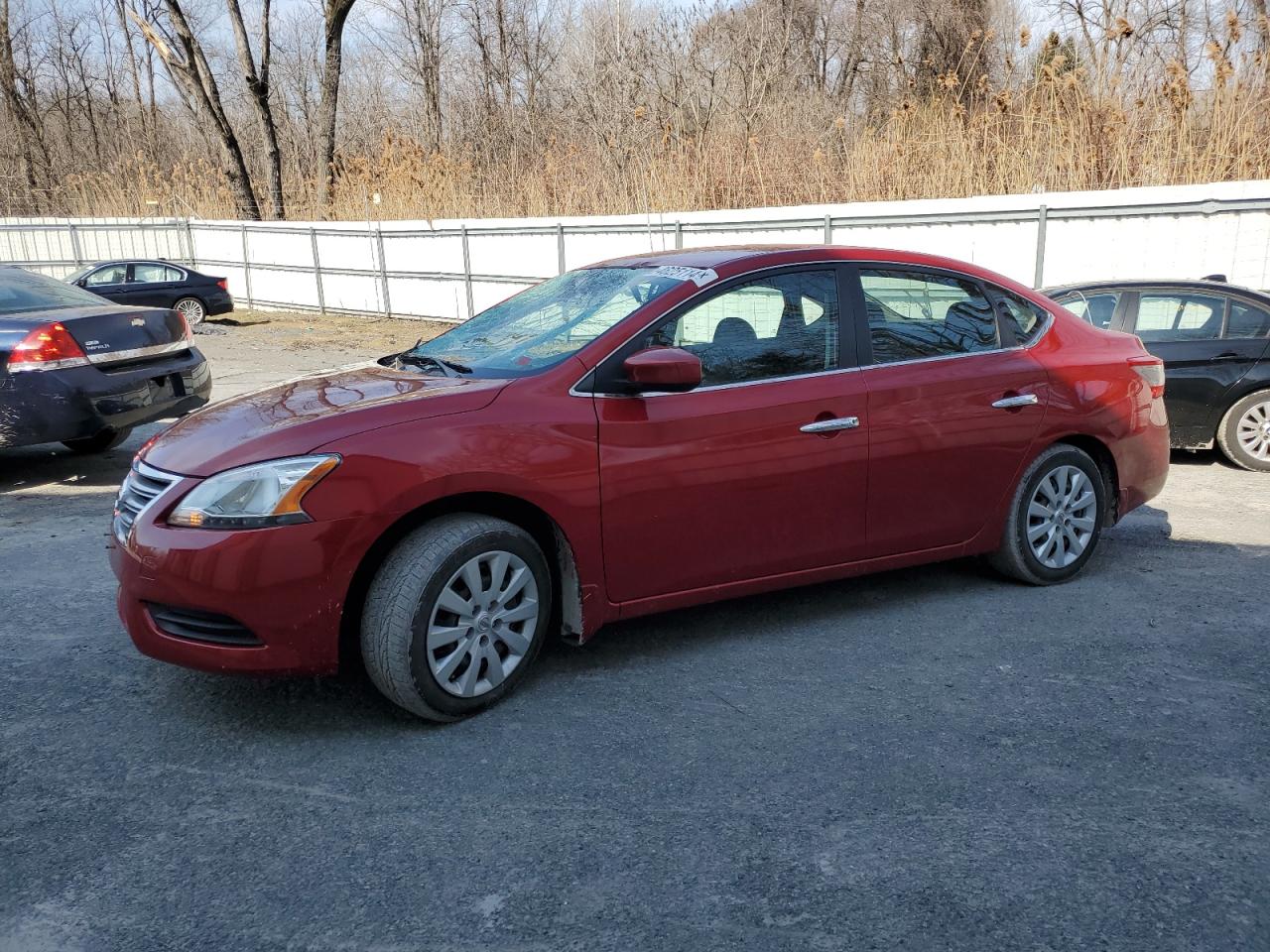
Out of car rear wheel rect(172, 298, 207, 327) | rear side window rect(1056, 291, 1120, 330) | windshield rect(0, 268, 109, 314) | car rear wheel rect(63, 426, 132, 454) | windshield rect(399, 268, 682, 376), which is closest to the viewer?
windshield rect(399, 268, 682, 376)

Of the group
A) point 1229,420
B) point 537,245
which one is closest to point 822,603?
point 1229,420

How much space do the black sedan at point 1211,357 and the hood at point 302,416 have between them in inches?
243

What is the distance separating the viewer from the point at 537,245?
1773 centimetres

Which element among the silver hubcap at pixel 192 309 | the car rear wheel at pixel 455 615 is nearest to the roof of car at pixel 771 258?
the car rear wheel at pixel 455 615

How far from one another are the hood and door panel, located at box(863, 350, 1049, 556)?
1.72 metres

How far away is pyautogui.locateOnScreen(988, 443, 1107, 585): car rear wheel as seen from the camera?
5.13 meters

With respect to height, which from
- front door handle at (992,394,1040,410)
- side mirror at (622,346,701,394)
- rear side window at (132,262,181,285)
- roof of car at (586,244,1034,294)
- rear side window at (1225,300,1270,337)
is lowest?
rear side window at (132,262,181,285)

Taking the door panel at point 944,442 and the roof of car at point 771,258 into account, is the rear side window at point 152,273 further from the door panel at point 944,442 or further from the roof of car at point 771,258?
the door panel at point 944,442

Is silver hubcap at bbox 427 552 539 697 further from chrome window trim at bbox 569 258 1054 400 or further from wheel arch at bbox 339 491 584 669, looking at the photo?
chrome window trim at bbox 569 258 1054 400

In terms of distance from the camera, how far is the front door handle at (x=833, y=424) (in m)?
4.47

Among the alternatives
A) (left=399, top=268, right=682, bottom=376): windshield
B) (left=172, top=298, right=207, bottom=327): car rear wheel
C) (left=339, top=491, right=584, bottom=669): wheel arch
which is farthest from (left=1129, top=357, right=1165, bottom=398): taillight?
(left=172, top=298, right=207, bottom=327): car rear wheel

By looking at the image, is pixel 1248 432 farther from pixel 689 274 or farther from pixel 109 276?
pixel 109 276

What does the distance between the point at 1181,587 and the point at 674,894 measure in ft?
11.8

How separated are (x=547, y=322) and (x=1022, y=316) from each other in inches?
91.8
